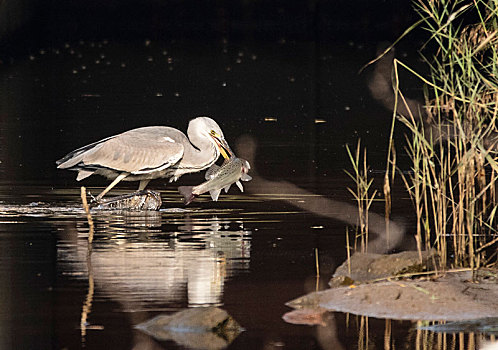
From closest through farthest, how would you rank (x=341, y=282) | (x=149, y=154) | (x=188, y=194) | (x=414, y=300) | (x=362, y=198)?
(x=414, y=300)
(x=341, y=282)
(x=362, y=198)
(x=188, y=194)
(x=149, y=154)

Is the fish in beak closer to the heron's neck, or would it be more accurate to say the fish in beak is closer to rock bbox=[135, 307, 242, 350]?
the heron's neck

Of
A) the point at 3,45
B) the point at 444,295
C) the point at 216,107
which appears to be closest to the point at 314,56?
the point at 3,45

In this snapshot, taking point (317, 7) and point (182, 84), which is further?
point (317, 7)

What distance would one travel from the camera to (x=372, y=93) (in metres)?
28.4

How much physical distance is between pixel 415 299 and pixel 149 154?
4.74 meters

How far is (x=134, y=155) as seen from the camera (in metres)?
12.5

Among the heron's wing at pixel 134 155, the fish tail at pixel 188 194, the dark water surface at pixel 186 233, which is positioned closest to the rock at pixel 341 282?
the dark water surface at pixel 186 233

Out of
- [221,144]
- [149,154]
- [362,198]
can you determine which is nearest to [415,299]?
[362,198]

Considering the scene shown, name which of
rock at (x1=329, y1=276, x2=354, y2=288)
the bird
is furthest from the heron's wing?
rock at (x1=329, y1=276, x2=354, y2=288)

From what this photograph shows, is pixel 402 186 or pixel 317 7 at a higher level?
pixel 317 7

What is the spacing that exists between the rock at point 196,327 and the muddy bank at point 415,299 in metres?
0.69

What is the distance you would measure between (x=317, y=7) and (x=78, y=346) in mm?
47373

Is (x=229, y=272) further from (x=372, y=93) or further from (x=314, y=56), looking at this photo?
(x=314, y=56)

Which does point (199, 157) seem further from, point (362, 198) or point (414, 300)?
point (414, 300)
